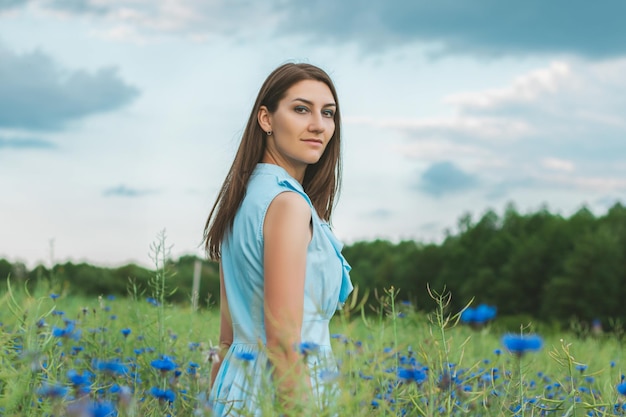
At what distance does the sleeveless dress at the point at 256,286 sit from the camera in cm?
267

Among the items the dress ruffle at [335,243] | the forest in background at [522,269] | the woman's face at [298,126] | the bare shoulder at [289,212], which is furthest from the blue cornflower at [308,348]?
the forest in background at [522,269]

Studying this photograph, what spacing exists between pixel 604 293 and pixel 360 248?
56805mm

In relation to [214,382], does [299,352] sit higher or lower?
higher

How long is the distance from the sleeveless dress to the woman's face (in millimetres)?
188

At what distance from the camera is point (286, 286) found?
97.7 inches

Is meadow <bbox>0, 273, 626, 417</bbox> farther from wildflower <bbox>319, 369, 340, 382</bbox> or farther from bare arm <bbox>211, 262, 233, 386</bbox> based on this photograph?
bare arm <bbox>211, 262, 233, 386</bbox>

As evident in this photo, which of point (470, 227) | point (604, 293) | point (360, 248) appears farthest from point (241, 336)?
point (360, 248)

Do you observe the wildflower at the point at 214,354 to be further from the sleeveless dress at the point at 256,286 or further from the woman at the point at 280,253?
the sleeveless dress at the point at 256,286

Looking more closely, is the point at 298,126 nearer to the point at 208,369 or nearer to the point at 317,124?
the point at 317,124

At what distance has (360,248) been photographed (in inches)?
3743

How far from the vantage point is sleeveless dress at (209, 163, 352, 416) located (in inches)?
105

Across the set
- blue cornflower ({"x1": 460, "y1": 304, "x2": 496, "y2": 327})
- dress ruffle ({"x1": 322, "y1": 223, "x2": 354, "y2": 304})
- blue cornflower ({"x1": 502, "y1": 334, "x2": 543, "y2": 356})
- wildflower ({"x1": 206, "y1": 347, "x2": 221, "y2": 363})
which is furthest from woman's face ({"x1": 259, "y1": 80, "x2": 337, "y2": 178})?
blue cornflower ({"x1": 502, "y1": 334, "x2": 543, "y2": 356})

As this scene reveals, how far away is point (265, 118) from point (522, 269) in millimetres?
43245

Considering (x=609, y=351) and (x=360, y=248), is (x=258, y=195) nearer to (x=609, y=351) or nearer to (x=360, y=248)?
(x=609, y=351)
